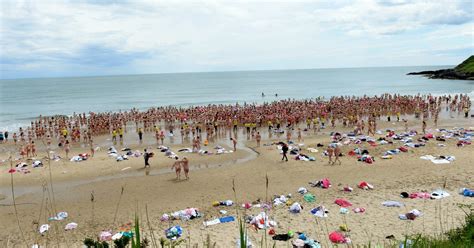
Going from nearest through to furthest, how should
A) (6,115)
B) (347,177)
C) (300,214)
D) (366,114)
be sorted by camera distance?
(300,214) < (347,177) < (366,114) < (6,115)

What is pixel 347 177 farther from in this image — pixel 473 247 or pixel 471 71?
pixel 471 71

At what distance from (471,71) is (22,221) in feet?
366

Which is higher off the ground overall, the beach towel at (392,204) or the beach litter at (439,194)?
the beach litter at (439,194)

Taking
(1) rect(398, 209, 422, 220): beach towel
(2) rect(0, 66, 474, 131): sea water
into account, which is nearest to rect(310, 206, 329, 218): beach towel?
(1) rect(398, 209, 422, 220): beach towel

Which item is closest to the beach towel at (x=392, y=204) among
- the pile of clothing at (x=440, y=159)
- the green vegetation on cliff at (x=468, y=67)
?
the pile of clothing at (x=440, y=159)

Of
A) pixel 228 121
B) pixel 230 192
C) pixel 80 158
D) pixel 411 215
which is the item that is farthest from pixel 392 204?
pixel 228 121

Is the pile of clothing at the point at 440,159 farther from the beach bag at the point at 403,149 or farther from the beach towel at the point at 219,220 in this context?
the beach towel at the point at 219,220

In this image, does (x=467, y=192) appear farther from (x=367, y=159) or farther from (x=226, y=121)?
(x=226, y=121)

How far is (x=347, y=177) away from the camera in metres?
16.7

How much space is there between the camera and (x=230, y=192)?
15.2 meters

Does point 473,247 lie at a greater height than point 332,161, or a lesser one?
greater

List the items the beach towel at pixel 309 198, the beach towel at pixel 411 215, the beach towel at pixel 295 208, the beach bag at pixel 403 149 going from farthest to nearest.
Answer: the beach bag at pixel 403 149, the beach towel at pixel 309 198, the beach towel at pixel 295 208, the beach towel at pixel 411 215

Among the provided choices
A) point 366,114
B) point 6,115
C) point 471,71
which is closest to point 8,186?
point 366,114

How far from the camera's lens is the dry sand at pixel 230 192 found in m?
11.2
